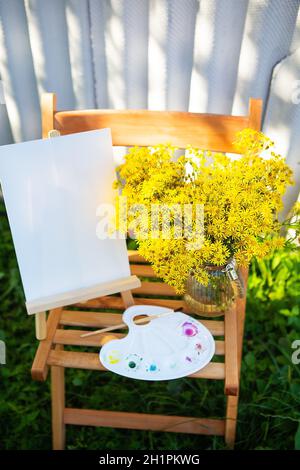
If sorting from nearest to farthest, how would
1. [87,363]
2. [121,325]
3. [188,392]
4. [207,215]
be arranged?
[207,215]
[87,363]
[121,325]
[188,392]

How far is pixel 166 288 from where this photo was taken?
1.84 meters

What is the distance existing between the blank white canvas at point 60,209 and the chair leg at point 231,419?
60cm

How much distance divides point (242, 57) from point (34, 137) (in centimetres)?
118

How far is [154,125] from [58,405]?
1.08 m

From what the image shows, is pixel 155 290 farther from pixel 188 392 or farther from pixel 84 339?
pixel 188 392

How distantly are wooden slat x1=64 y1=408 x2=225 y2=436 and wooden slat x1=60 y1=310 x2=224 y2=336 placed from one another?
17.0 inches

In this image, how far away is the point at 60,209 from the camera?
5.44 ft

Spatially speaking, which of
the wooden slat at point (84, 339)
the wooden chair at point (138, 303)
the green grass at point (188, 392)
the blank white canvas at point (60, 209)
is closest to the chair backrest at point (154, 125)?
the wooden chair at point (138, 303)

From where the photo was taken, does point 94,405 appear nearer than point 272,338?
Yes

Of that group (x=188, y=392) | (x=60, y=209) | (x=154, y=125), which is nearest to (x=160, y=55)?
(x=154, y=125)

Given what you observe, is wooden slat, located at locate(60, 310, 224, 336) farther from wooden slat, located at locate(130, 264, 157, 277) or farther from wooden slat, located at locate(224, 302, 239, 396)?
wooden slat, located at locate(130, 264, 157, 277)

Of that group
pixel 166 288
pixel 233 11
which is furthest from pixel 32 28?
pixel 166 288

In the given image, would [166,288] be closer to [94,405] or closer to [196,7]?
[94,405]
